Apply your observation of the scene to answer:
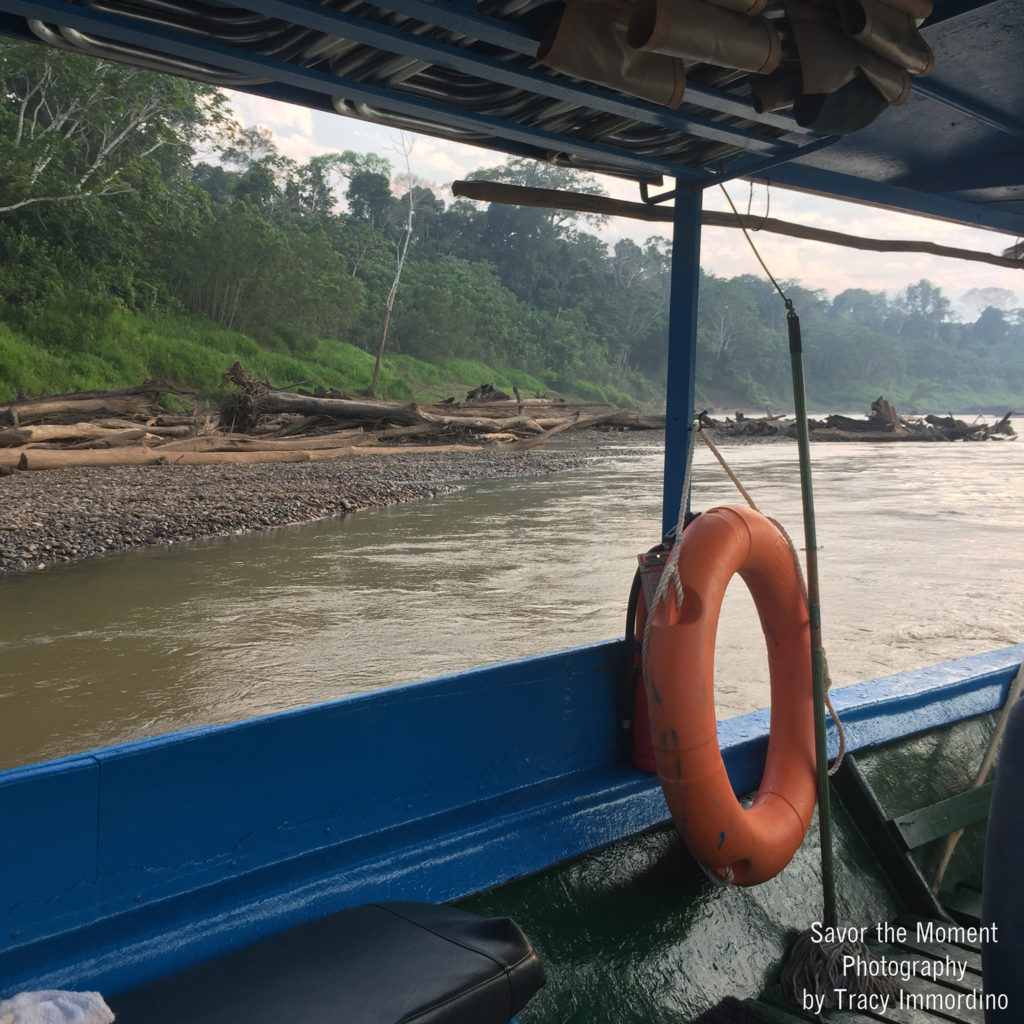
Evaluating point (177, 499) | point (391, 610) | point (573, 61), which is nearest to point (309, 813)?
point (573, 61)

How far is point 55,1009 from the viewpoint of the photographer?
109 cm

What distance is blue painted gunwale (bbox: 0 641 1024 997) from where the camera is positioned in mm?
1342

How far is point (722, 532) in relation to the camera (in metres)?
1.97

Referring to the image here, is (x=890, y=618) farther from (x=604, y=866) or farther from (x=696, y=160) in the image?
(x=604, y=866)

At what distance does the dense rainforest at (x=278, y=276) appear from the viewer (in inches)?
861

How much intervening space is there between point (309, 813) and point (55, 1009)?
591mm

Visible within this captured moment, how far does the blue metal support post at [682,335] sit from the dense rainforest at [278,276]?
6.66 m

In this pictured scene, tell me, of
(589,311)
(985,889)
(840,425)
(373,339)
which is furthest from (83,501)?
(589,311)

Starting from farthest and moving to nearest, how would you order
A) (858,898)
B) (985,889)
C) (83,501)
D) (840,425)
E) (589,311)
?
(589,311), (840,425), (83,501), (858,898), (985,889)

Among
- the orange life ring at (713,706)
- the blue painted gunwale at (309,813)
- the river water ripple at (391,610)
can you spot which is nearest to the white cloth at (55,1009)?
the blue painted gunwale at (309,813)

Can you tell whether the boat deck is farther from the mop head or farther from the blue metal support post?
the blue metal support post

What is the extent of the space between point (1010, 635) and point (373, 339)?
112 feet

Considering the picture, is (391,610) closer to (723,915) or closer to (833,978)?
(723,915)

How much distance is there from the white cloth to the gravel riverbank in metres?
6.24
